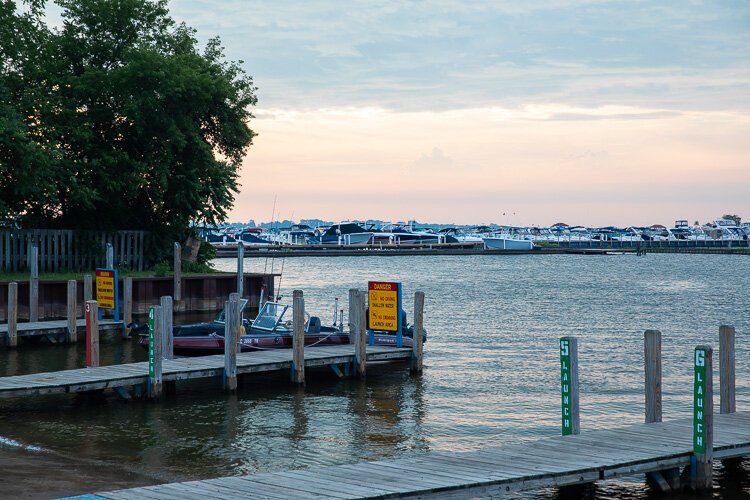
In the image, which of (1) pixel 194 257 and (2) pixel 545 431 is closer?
(2) pixel 545 431

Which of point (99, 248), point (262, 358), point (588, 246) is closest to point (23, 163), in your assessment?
point (99, 248)

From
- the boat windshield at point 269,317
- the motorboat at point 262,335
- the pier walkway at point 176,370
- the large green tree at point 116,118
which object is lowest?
the pier walkway at point 176,370

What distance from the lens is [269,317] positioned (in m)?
26.5

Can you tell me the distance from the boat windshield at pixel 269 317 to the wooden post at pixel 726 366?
12.5 m

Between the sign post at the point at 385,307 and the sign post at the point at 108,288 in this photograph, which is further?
the sign post at the point at 108,288

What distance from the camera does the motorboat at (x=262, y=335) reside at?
24672 mm

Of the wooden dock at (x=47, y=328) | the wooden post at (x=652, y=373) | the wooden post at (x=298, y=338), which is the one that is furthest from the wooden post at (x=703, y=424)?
the wooden dock at (x=47, y=328)

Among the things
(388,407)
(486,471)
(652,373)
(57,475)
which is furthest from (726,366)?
(57,475)

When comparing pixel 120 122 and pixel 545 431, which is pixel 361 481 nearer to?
pixel 545 431

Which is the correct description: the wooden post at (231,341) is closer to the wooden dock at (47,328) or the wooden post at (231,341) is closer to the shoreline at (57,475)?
the shoreline at (57,475)

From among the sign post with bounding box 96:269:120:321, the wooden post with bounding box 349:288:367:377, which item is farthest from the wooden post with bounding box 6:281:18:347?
the wooden post with bounding box 349:288:367:377

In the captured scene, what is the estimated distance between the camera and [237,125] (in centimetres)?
4778

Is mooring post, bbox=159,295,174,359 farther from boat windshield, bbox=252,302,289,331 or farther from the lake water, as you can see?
boat windshield, bbox=252,302,289,331

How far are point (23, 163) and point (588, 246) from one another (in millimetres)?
A: 162660
